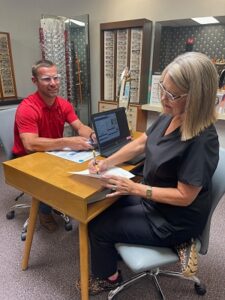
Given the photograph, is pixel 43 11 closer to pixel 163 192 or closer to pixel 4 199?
pixel 4 199

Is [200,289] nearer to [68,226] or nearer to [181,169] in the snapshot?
[181,169]

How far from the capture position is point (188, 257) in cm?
102

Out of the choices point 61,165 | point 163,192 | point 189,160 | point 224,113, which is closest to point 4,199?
point 61,165

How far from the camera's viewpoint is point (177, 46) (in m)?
2.66

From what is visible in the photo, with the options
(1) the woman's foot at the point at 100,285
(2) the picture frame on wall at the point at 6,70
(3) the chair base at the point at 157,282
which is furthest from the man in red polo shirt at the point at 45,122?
(2) the picture frame on wall at the point at 6,70

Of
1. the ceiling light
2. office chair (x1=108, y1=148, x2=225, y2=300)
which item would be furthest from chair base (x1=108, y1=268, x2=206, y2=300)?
the ceiling light

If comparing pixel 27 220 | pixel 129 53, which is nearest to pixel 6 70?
pixel 129 53

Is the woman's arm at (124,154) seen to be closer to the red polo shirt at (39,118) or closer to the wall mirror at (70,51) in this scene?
the red polo shirt at (39,118)

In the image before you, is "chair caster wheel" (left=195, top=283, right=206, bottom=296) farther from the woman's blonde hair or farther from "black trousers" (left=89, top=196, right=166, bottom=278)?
the woman's blonde hair

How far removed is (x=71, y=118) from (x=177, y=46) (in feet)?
5.15

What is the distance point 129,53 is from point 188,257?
A: 7.91 feet

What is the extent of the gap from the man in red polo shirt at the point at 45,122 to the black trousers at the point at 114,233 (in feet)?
1.68

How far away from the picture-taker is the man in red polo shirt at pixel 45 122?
152 centimetres

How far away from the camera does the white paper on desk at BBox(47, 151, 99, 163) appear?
1.36m
